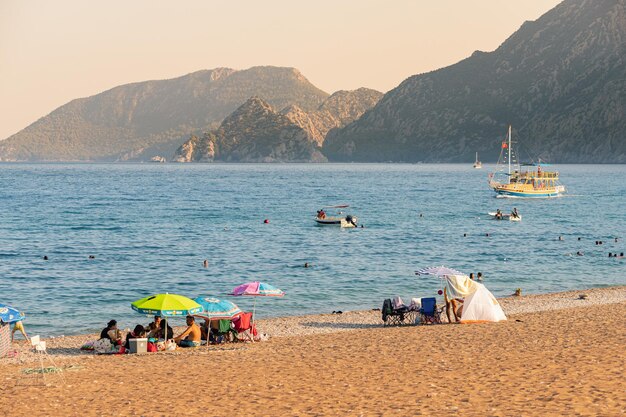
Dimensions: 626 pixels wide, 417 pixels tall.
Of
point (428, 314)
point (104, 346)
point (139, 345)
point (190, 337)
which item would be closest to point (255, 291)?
point (190, 337)

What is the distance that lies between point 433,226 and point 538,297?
132ft

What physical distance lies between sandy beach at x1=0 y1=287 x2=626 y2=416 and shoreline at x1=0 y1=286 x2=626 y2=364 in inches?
9.3

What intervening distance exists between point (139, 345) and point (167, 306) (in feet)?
4.75

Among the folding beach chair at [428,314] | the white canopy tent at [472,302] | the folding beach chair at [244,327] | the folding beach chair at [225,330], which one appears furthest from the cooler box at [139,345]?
the white canopy tent at [472,302]

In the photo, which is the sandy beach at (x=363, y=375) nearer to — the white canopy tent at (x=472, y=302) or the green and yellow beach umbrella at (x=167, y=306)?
the white canopy tent at (x=472, y=302)

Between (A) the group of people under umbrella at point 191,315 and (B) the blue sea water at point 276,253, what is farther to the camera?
(B) the blue sea water at point 276,253

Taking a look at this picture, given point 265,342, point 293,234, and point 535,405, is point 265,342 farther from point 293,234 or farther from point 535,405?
point 293,234

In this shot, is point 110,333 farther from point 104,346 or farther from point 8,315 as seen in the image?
point 8,315

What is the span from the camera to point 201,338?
2520 cm

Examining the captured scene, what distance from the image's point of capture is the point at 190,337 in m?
24.5

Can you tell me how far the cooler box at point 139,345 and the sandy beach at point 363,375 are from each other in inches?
30.7

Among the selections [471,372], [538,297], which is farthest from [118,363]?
[538,297]

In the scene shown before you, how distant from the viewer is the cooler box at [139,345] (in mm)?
23672

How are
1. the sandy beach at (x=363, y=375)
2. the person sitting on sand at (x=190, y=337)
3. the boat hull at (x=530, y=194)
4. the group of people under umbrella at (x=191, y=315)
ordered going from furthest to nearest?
the boat hull at (x=530, y=194) < the person sitting on sand at (x=190, y=337) < the group of people under umbrella at (x=191, y=315) < the sandy beach at (x=363, y=375)
